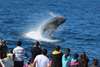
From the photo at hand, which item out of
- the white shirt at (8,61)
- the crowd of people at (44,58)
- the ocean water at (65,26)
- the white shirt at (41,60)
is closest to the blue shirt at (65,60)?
the crowd of people at (44,58)

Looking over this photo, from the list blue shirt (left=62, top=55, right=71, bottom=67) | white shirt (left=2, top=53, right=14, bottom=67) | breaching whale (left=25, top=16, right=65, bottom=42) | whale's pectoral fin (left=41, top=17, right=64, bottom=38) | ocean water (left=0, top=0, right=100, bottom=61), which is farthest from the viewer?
whale's pectoral fin (left=41, top=17, right=64, bottom=38)

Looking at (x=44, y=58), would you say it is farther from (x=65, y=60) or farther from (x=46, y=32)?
(x=46, y=32)

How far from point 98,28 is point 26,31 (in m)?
11.8

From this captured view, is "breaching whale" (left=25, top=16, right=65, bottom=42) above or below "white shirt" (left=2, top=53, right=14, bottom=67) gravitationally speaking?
above

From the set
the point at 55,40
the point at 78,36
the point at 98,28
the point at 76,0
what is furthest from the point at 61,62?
the point at 76,0

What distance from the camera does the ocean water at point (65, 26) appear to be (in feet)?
171

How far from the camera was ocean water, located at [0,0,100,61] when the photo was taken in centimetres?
5209

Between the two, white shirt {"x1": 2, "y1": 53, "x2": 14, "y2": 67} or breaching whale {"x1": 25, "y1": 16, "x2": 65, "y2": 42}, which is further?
breaching whale {"x1": 25, "y1": 16, "x2": 65, "y2": 42}

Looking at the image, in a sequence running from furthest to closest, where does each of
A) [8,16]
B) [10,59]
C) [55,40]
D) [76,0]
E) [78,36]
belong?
[76,0]
[8,16]
[78,36]
[55,40]
[10,59]

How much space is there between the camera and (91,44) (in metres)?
53.9

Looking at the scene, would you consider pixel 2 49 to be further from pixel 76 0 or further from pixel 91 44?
pixel 76 0

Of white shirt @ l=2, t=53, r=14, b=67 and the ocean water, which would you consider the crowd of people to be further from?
the ocean water

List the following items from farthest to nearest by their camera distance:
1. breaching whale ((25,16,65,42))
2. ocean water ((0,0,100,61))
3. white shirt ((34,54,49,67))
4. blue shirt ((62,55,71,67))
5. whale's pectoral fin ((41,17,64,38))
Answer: whale's pectoral fin ((41,17,64,38))
breaching whale ((25,16,65,42))
ocean water ((0,0,100,61))
blue shirt ((62,55,71,67))
white shirt ((34,54,49,67))

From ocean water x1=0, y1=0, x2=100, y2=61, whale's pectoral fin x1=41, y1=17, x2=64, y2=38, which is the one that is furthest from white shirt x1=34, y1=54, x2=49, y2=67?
whale's pectoral fin x1=41, y1=17, x2=64, y2=38
